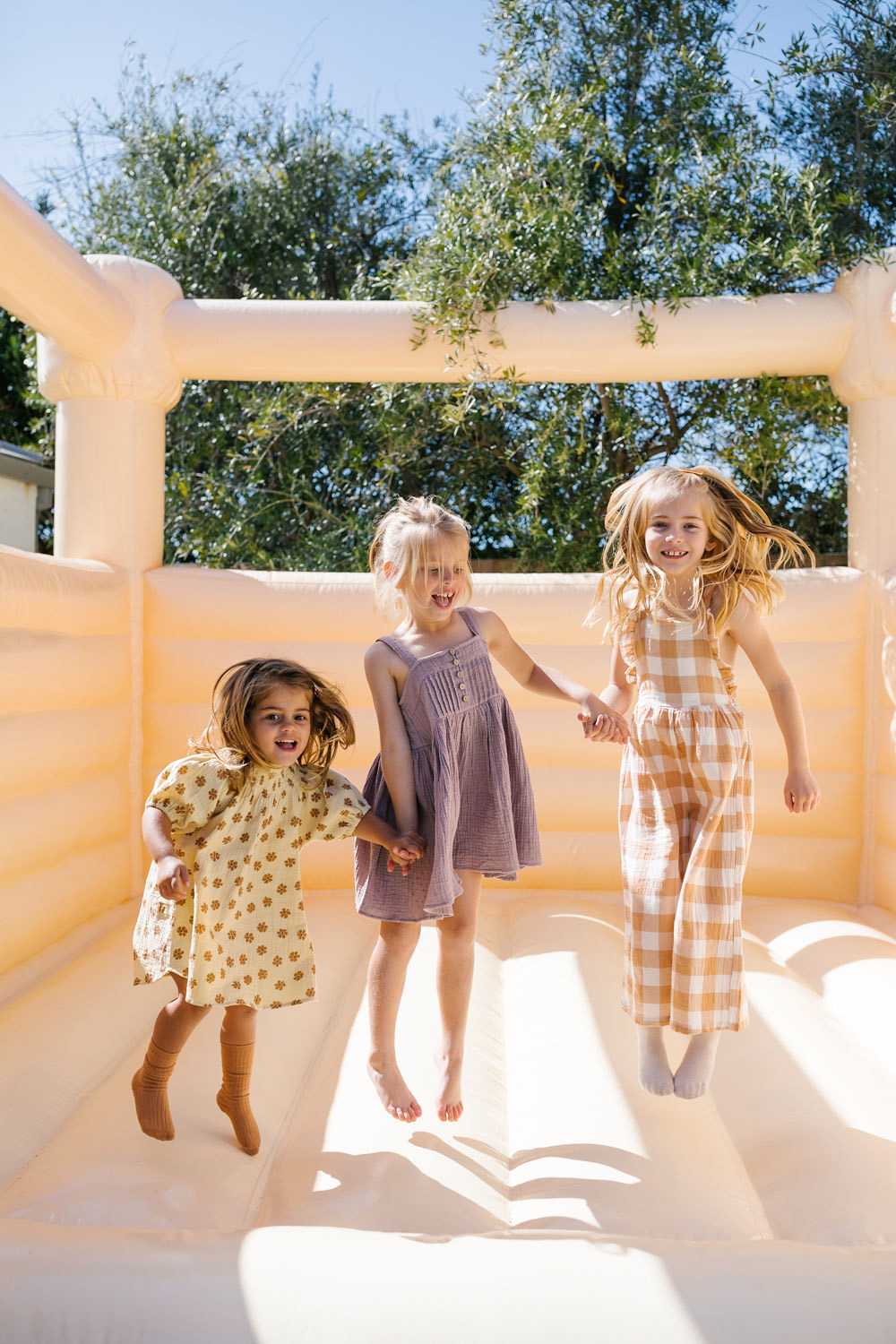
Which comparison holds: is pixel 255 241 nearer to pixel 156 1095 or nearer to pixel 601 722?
pixel 601 722

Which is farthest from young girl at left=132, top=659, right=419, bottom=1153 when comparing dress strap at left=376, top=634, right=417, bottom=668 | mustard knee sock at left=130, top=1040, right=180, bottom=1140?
dress strap at left=376, top=634, right=417, bottom=668

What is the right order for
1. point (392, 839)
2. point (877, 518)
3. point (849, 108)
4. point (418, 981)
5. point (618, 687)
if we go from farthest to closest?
point (849, 108) → point (877, 518) → point (418, 981) → point (618, 687) → point (392, 839)

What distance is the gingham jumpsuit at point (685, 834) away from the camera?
171cm

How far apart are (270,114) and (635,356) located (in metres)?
2.74

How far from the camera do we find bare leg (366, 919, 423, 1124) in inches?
65.4

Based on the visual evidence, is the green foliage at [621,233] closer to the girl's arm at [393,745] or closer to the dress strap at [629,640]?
the dress strap at [629,640]

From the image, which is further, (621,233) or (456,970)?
(621,233)

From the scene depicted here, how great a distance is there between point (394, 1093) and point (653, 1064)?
419 millimetres

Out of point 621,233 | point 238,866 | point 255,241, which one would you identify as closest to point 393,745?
point 238,866

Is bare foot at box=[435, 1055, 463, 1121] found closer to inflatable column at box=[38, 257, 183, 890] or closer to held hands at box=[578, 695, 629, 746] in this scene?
held hands at box=[578, 695, 629, 746]

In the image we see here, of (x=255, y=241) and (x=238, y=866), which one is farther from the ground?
(x=255, y=241)

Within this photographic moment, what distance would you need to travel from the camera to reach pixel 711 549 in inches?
74.9

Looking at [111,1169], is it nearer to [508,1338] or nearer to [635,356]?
[508,1338]

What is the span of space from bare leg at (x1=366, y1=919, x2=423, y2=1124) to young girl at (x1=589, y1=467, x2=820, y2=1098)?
378mm
